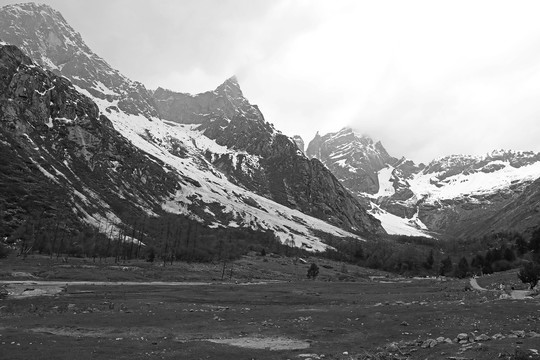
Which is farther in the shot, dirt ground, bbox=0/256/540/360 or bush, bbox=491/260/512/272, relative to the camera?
bush, bbox=491/260/512/272

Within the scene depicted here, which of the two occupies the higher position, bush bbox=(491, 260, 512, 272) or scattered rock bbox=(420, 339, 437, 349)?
bush bbox=(491, 260, 512, 272)

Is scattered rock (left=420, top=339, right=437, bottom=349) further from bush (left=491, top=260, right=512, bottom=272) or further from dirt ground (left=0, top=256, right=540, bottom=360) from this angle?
bush (left=491, top=260, right=512, bottom=272)

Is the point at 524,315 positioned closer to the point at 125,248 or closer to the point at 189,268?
the point at 189,268

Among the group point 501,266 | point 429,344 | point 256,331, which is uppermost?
point 501,266

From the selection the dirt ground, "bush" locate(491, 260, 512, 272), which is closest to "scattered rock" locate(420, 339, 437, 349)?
the dirt ground

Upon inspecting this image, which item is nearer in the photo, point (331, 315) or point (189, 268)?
point (331, 315)

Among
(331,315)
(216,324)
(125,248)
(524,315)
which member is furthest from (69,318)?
(125,248)

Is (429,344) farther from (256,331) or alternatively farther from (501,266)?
(501,266)

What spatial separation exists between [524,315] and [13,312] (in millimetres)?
54733

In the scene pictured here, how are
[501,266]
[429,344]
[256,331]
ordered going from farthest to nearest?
[501,266]
[256,331]
[429,344]

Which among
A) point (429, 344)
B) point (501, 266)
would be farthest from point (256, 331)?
point (501, 266)

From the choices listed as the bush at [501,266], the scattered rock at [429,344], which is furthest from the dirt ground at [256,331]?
the bush at [501,266]

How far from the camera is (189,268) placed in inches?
6624

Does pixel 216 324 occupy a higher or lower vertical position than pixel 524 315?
lower
